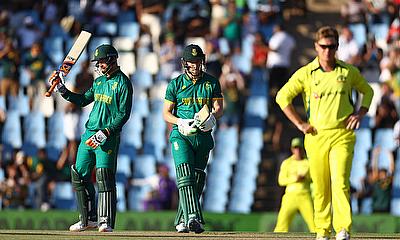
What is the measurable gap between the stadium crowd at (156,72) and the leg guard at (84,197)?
879 cm

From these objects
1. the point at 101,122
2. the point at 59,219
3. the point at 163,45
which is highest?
the point at 163,45

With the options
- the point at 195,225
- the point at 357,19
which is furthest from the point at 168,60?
the point at 195,225

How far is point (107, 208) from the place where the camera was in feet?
47.0

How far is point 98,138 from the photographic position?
14102 millimetres

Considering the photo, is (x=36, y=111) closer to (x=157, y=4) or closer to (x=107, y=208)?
(x=157, y=4)

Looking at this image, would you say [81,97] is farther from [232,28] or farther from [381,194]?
[232,28]

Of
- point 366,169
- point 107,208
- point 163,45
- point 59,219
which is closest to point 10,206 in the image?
point 59,219

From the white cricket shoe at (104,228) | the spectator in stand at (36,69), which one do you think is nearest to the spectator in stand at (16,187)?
the spectator in stand at (36,69)

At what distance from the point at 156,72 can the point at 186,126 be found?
1189 centimetres

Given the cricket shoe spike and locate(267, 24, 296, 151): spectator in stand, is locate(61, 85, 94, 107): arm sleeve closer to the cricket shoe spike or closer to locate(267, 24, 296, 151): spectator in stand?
the cricket shoe spike

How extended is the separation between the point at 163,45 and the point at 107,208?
1166 centimetres

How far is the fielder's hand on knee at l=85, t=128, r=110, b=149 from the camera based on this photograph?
555 inches

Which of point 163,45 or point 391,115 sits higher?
point 163,45

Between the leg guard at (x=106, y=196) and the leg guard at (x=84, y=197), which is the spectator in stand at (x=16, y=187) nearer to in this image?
the leg guard at (x=84, y=197)
